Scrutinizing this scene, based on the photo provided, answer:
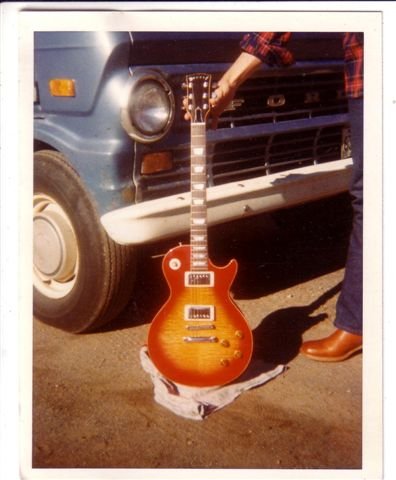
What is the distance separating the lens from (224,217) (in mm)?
2221

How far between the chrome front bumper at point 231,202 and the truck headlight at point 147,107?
0.61 feet

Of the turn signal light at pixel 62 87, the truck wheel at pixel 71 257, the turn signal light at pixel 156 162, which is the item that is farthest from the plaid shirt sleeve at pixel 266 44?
the truck wheel at pixel 71 257

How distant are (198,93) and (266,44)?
21cm

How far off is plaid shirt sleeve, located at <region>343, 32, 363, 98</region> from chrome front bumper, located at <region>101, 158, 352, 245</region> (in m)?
0.35

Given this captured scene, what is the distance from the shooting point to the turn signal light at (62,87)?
6.97 feet

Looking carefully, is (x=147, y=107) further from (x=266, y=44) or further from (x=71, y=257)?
(x=71, y=257)

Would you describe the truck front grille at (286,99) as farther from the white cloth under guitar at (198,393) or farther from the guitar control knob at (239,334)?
the white cloth under guitar at (198,393)

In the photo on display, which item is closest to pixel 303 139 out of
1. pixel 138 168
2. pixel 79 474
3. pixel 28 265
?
pixel 138 168

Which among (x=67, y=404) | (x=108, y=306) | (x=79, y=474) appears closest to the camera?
(x=79, y=474)

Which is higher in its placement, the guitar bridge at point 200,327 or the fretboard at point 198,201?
the fretboard at point 198,201

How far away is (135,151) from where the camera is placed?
2.12 m

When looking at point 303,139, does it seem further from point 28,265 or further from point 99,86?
point 28,265

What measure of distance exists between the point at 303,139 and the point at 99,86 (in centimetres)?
70

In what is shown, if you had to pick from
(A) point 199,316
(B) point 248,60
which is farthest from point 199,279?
(B) point 248,60
